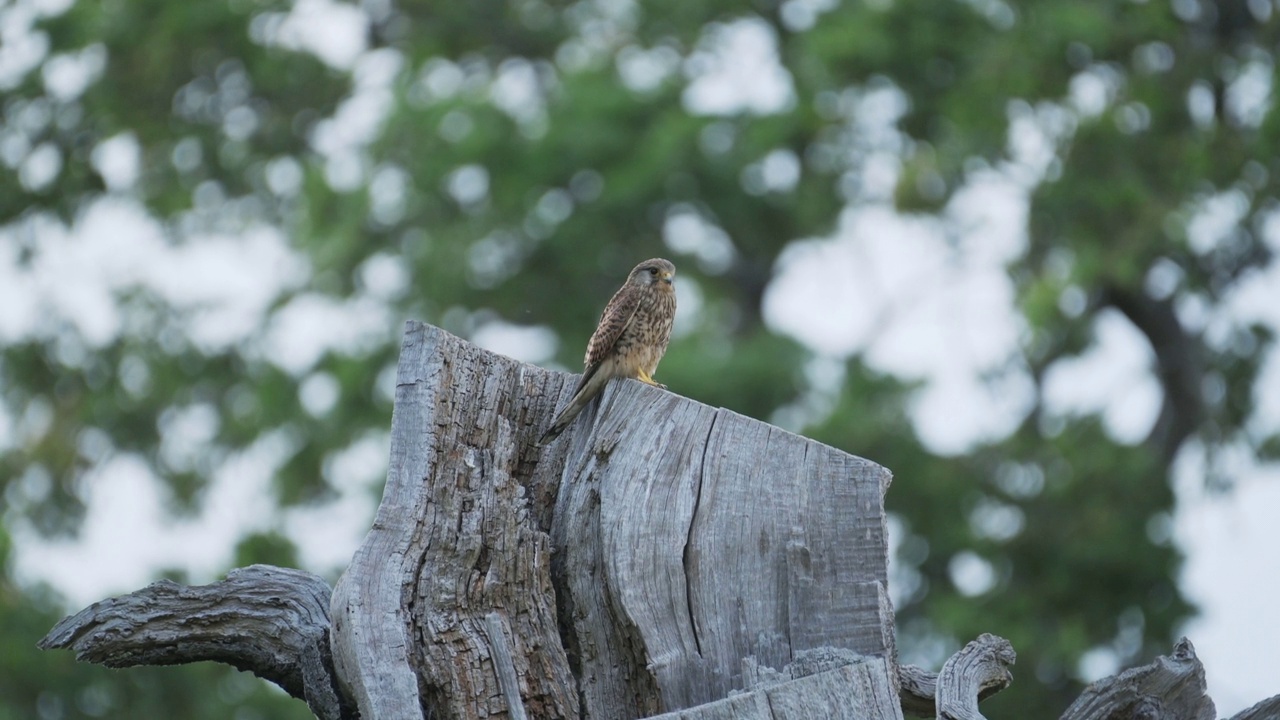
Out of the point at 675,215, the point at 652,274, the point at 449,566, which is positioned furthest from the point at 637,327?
the point at 675,215

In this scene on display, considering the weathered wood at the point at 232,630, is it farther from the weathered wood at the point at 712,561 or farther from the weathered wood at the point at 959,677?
the weathered wood at the point at 959,677

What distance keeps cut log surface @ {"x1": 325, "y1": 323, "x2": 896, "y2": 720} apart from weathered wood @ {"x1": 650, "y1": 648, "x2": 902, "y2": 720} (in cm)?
8

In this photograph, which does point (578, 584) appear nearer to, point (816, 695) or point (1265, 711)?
point (816, 695)

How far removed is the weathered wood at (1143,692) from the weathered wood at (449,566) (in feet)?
3.71

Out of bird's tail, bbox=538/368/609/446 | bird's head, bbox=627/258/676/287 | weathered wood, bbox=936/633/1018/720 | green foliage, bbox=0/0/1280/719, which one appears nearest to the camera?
weathered wood, bbox=936/633/1018/720

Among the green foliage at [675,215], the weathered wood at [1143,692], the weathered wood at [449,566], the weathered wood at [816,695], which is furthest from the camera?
the green foliage at [675,215]

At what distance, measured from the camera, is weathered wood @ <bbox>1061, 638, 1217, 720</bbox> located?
3.39m

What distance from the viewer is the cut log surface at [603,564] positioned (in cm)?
309

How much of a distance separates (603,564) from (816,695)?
1.81 feet

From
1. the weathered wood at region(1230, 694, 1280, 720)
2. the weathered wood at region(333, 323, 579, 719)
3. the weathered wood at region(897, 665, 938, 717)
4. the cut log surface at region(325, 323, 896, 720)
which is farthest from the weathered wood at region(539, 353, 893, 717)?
the weathered wood at region(1230, 694, 1280, 720)

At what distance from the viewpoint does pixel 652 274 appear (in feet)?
17.6

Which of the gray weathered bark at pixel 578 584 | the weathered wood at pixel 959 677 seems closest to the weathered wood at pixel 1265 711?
the weathered wood at pixel 959 677

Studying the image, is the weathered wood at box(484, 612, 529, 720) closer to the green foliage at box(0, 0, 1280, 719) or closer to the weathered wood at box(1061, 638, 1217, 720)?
the weathered wood at box(1061, 638, 1217, 720)

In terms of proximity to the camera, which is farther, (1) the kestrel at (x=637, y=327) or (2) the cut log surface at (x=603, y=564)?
(1) the kestrel at (x=637, y=327)
